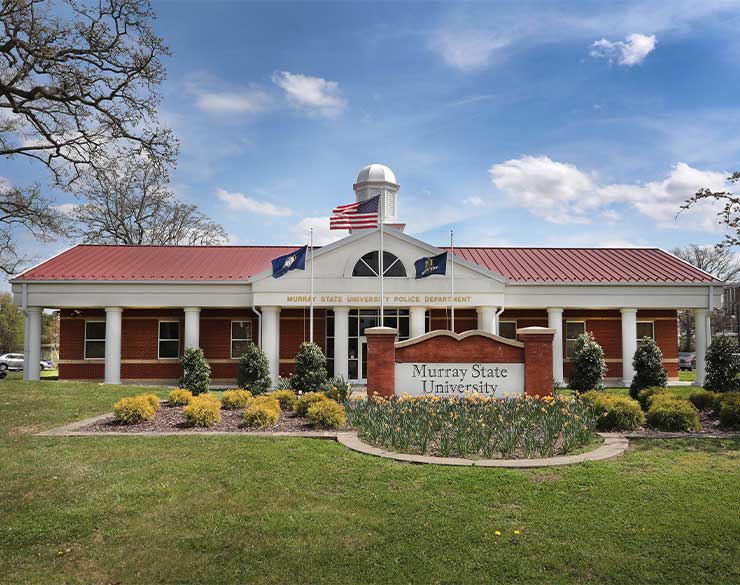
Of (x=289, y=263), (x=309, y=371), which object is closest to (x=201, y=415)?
(x=309, y=371)

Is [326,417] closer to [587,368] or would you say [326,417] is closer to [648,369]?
[648,369]

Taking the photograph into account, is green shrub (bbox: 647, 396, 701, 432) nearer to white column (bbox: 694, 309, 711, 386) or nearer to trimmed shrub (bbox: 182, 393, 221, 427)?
trimmed shrub (bbox: 182, 393, 221, 427)

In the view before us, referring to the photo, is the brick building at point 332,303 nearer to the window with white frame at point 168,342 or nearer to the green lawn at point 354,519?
the window with white frame at point 168,342

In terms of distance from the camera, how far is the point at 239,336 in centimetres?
2483

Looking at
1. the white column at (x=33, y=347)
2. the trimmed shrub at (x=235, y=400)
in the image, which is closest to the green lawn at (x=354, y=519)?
the trimmed shrub at (x=235, y=400)

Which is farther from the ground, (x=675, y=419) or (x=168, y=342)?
(x=168, y=342)

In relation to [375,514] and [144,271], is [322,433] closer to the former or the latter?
[375,514]

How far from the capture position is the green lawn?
18.0 feet

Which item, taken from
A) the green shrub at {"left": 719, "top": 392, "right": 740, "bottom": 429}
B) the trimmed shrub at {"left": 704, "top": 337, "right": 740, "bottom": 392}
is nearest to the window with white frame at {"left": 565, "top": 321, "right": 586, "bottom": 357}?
the trimmed shrub at {"left": 704, "top": 337, "right": 740, "bottom": 392}

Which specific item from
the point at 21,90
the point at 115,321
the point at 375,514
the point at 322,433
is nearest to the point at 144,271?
the point at 115,321

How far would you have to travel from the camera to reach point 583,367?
21.1 m

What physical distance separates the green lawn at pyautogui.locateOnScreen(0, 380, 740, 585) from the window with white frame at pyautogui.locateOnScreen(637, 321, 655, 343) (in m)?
17.4

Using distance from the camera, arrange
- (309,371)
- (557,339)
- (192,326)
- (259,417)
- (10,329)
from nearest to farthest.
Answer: (259,417), (309,371), (192,326), (557,339), (10,329)

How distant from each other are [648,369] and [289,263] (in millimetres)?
12526
